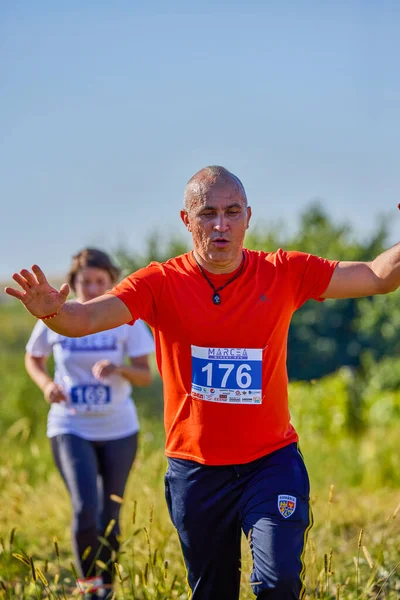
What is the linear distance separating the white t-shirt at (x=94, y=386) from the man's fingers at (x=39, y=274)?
5.64 feet

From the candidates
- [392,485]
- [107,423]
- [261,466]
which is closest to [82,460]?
[107,423]

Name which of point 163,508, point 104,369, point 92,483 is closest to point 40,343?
point 104,369

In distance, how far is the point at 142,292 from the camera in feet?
10.6

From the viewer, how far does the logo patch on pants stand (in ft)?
9.90

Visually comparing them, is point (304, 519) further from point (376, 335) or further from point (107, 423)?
point (376, 335)

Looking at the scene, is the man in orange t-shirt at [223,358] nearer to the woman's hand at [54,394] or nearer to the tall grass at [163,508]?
the tall grass at [163,508]

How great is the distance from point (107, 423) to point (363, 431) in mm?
9258

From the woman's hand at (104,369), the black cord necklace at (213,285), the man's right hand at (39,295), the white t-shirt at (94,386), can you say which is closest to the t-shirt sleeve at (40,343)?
the white t-shirt at (94,386)

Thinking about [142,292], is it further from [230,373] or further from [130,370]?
[130,370]

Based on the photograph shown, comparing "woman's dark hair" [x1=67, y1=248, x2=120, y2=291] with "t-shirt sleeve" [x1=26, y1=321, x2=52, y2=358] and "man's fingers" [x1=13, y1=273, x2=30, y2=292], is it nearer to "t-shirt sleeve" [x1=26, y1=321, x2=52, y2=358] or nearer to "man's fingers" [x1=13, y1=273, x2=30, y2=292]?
"t-shirt sleeve" [x1=26, y1=321, x2=52, y2=358]

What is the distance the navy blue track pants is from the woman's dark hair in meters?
1.82

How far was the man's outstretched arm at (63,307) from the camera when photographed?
2.96 m

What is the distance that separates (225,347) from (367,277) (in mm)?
648

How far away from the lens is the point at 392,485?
898 cm
